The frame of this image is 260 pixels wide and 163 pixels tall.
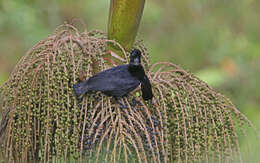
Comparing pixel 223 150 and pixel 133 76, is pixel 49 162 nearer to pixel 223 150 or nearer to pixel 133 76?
pixel 133 76

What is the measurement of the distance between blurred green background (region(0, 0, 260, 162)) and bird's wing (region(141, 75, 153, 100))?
3.03 m

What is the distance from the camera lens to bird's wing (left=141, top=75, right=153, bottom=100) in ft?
4.65

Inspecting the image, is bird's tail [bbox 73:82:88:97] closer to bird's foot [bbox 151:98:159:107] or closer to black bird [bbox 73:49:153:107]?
black bird [bbox 73:49:153:107]

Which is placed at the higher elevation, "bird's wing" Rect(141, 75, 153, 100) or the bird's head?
the bird's head

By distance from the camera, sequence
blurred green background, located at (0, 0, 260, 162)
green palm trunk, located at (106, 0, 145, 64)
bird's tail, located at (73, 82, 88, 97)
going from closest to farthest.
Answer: bird's tail, located at (73, 82, 88, 97), green palm trunk, located at (106, 0, 145, 64), blurred green background, located at (0, 0, 260, 162)

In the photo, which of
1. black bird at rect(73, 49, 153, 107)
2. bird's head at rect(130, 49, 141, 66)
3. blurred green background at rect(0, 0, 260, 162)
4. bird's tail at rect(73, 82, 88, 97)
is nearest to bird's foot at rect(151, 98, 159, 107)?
black bird at rect(73, 49, 153, 107)

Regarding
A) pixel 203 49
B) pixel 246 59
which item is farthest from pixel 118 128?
pixel 203 49

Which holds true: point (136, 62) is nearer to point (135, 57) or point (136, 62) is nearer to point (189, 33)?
point (135, 57)

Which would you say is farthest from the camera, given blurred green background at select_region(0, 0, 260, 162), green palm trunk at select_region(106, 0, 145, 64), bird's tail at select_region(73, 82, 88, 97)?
blurred green background at select_region(0, 0, 260, 162)

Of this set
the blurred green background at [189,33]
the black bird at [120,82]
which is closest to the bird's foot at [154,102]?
the black bird at [120,82]

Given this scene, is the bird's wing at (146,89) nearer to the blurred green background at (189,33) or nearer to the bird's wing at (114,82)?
the bird's wing at (114,82)

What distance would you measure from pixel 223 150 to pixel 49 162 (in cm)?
62

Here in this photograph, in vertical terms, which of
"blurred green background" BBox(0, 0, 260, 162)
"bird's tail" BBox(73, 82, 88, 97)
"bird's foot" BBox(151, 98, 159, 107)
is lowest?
"bird's foot" BBox(151, 98, 159, 107)

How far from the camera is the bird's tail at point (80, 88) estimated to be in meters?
1.37
